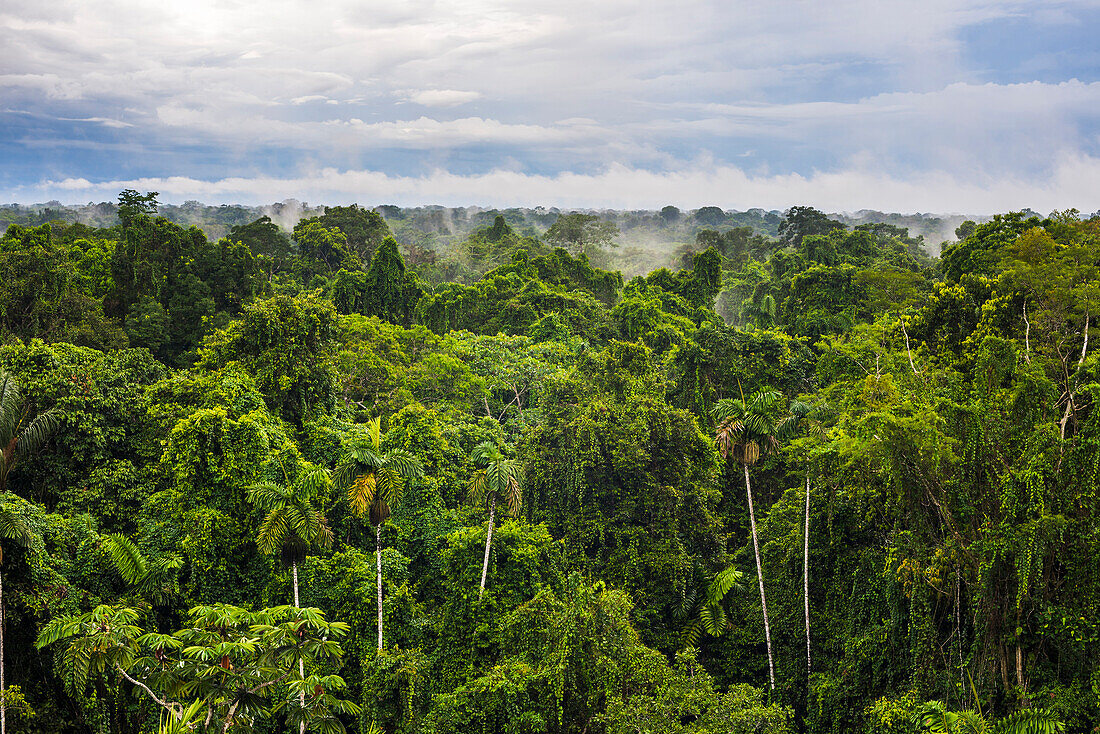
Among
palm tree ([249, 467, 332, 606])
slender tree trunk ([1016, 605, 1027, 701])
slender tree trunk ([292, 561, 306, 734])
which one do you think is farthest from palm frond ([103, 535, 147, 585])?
slender tree trunk ([1016, 605, 1027, 701])

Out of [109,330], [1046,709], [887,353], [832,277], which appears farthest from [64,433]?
[832,277]

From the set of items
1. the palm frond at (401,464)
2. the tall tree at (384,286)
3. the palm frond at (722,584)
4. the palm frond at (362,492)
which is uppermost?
the tall tree at (384,286)

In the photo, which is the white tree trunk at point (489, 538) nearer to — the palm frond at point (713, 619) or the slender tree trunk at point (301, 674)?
the slender tree trunk at point (301, 674)

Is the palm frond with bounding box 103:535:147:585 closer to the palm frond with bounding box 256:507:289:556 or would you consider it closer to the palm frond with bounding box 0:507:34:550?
the palm frond with bounding box 0:507:34:550

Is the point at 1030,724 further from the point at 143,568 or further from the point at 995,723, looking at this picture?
the point at 143,568

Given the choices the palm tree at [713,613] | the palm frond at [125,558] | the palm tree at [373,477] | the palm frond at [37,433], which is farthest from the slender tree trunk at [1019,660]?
the palm frond at [37,433]

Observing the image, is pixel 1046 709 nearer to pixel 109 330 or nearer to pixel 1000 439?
pixel 1000 439
